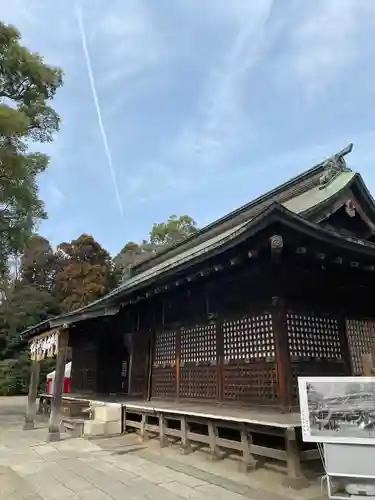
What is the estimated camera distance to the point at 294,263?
6.51m

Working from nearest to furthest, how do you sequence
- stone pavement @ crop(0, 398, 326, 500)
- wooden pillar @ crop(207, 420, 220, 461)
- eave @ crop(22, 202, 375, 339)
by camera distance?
stone pavement @ crop(0, 398, 326, 500), eave @ crop(22, 202, 375, 339), wooden pillar @ crop(207, 420, 220, 461)

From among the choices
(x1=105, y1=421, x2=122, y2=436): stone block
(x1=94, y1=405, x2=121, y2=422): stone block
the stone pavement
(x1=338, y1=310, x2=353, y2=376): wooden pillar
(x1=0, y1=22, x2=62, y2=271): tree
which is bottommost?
the stone pavement

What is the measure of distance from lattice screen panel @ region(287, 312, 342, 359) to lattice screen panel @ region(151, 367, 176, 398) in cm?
341

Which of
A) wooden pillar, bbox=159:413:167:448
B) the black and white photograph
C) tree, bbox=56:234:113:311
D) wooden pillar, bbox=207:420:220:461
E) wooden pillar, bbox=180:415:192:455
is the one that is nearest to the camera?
the black and white photograph

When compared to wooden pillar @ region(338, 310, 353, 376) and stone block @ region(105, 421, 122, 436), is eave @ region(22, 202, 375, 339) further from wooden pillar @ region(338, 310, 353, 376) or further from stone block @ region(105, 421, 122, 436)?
stone block @ region(105, 421, 122, 436)

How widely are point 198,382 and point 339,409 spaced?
4381 millimetres

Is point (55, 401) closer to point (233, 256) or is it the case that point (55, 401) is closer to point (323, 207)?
point (233, 256)

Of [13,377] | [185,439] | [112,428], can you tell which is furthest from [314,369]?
[13,377]

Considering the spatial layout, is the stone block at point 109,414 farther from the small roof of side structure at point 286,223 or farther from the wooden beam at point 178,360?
the small roof of side structure at point 286,223

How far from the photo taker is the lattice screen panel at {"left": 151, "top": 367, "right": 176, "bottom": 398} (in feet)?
28.7

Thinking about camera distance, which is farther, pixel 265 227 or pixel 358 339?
pixel 358 339

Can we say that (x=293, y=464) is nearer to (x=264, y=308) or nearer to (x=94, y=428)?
(x=264, y=308)

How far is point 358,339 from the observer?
7.39 meters

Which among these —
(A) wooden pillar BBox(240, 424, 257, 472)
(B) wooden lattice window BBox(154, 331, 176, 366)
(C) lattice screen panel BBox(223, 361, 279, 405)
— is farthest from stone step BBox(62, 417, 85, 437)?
(A) wooden pillar BBox(240, 424, 257, 472)
